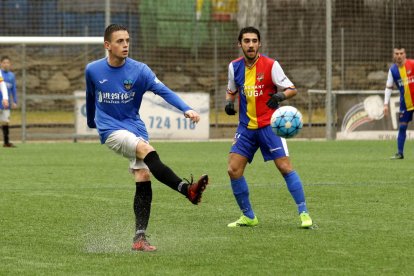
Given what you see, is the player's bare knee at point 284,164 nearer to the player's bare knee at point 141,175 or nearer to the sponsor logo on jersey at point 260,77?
the sponsor logo on jersey at point 260,77

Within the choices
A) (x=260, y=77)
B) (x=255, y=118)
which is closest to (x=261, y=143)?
(x=255, y=118)

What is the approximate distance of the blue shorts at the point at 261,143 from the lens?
932 centimetres

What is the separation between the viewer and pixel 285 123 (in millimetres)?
9062

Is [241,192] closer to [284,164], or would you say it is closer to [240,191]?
[240,191]

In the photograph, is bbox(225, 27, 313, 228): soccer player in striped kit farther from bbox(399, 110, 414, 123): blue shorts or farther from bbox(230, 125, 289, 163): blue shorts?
bbox(399, 110, 414, 123): blue shorts

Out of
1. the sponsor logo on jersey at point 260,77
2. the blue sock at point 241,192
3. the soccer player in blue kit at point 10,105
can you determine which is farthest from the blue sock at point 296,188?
the soccer player in blue kit at point 10,105

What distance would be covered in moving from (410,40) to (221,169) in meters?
15.9

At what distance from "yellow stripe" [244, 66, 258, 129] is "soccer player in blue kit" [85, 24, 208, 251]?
1.54 meters

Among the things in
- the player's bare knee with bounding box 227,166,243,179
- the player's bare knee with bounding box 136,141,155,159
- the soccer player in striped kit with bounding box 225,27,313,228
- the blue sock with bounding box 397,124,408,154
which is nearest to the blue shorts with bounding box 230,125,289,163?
the soccer player in striped kit with bounding box 225,27,313,228

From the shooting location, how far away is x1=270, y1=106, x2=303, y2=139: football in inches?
357

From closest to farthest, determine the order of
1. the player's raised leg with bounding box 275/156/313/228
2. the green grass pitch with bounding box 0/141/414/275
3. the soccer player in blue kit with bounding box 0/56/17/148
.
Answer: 1. the green grass pitch with bounding box 0/141/414/275
2. the player's raised leg with bounding box 275/156/313/228
3. the soccer player in blue kit with bounding box 0/56/17/148

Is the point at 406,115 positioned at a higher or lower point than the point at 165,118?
higher

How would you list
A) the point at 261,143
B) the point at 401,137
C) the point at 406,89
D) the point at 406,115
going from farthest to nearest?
the point at 406,115 < the point at 401,137 < the point at 406,89 < the point at 261,143

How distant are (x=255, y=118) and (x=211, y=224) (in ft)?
3.37
